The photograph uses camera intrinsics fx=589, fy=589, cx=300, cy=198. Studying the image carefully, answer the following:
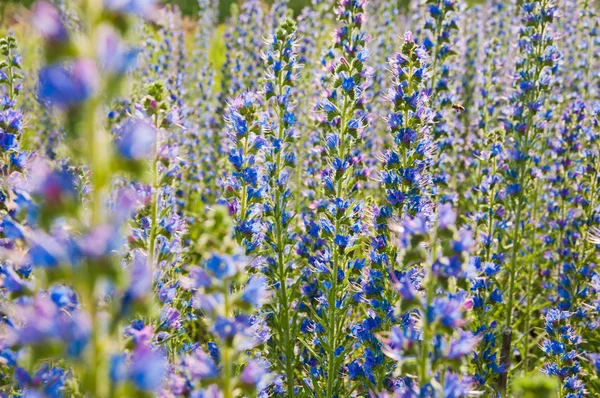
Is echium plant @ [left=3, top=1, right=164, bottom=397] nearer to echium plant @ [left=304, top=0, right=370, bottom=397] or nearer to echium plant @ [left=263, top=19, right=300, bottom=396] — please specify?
echium plant @ [left=304, top=0, right=370, bottom=397]

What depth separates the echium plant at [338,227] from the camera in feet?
11.8

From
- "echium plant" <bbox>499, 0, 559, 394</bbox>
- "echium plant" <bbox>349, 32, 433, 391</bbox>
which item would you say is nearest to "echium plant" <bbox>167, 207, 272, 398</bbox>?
"echium plant" <bbox>349, 32, 433, 391</bbox>

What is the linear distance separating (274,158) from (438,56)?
232 cm

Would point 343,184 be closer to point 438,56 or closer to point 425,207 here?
point 425,207

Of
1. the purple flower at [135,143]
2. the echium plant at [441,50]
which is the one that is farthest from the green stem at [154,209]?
the echium plant at [441,50]

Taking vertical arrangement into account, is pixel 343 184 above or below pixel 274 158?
below

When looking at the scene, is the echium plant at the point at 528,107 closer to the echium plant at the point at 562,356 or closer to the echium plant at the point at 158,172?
the echium plant at the point at 562,356

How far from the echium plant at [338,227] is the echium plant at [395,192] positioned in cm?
17

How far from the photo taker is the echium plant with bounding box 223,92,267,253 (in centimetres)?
352

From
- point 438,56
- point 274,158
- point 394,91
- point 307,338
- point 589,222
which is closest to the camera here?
point 394,91

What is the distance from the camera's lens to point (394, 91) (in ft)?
12.2

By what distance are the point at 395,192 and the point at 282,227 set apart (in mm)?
909

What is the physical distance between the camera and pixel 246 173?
3502 millimetres

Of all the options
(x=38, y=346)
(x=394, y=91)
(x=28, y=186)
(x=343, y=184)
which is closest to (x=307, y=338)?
(x=343, y=184)
